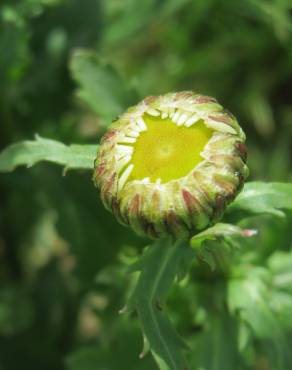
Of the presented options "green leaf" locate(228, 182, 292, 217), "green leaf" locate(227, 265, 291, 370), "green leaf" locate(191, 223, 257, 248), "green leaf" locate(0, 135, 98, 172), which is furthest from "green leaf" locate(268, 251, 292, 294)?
"green leaf" locate(0, 135, 98, 172)

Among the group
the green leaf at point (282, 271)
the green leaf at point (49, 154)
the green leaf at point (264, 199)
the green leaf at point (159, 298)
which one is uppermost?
the green leaf at point (49, 154)

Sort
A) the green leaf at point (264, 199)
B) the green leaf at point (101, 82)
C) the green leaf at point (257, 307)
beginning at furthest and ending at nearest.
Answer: the green leaf at point (101, 82)
the green leaf at point (257, 307)
the green leaf at point (264, 199)

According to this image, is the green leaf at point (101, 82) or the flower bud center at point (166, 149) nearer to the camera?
the flower bud center at point (166, 149)

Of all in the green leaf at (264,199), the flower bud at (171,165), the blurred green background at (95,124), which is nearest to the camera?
the flower bud at (171,165)

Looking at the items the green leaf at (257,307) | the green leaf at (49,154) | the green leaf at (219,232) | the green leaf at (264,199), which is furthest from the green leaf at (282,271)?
the green leaf at (49,154)

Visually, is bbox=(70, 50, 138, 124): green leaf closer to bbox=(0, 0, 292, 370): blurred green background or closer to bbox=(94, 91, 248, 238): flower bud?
bbox=(0, 0, 292, 370): blurred green background

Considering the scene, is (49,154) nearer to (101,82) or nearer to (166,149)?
(166,149)

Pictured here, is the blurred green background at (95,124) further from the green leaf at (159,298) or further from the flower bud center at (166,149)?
the flower bud center at (166,149)
